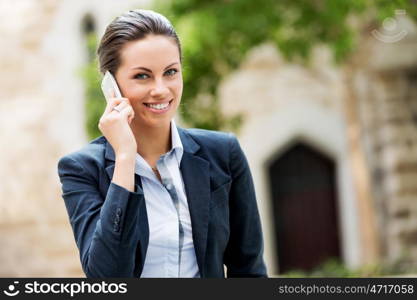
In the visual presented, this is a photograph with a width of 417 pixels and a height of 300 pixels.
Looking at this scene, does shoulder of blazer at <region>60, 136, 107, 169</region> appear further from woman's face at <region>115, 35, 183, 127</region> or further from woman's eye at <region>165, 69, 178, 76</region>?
woman's eye at <region>165, 69, 178, 76</region>

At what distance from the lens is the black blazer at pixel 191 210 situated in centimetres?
185

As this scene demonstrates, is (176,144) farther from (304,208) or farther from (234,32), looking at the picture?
(304,208)

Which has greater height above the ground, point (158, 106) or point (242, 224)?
point (158, 106)

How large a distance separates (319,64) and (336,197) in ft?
6.56

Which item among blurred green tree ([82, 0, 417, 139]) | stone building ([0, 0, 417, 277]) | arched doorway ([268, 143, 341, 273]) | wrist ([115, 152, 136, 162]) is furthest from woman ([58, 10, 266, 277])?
arched doorway ([268, 143, 341, 273])

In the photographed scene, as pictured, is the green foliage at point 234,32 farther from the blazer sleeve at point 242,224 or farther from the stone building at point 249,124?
the blazer sleeve at point 242,224

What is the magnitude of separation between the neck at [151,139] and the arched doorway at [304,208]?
9.97m

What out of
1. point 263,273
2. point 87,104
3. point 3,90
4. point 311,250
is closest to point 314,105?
point 311,250

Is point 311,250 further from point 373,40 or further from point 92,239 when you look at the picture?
point 92,239

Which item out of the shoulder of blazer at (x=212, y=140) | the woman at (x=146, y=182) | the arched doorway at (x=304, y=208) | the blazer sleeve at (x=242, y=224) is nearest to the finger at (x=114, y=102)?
the woman at (x=146, y=182)

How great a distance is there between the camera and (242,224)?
2.10 metres

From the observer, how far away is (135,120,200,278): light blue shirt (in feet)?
6.38

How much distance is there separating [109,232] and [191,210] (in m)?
0.23

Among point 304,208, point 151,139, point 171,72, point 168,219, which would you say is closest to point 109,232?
point 168,219
